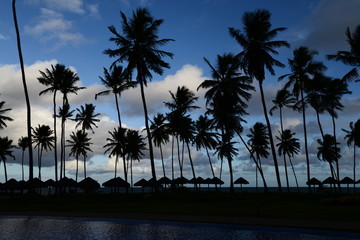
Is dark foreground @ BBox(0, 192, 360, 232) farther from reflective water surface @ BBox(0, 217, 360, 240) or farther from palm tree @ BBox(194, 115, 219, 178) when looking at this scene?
palm tree @ BBox(194, 115, 219, 178)

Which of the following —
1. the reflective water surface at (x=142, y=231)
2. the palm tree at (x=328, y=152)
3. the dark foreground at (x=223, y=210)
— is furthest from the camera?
the palm tree at (x=328, y=152)

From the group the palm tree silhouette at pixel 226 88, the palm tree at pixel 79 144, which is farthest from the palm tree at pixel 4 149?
the palm tree silhouette at pixel 226 88

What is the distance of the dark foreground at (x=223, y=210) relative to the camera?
46.9 feet

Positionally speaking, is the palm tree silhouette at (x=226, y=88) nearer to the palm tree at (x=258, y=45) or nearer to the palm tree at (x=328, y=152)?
the palm tree at (x=258, y=45)

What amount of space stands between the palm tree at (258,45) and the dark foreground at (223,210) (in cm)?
967

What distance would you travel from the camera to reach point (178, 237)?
11523 mm

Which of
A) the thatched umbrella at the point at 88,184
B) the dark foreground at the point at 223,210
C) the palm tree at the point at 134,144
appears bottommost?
the dark foreground at the point at 223,210

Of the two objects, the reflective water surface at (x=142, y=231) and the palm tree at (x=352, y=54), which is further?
the palm tree at (x=352, y=54)

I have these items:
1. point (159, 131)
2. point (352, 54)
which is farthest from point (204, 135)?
point (352, 54)

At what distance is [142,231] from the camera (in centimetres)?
1279

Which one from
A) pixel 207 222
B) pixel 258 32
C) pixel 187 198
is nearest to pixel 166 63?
pixel 258 32

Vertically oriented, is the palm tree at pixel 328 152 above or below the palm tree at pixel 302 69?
below

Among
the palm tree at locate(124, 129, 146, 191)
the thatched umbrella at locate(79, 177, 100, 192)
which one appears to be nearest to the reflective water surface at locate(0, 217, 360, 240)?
the thatched umbrella at locate(79, 177, 100, 192)

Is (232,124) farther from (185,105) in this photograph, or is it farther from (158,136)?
(158,136)
